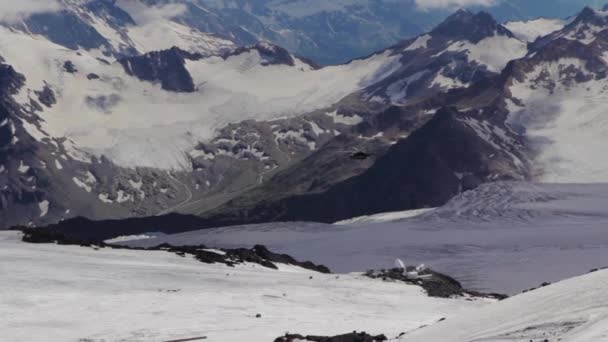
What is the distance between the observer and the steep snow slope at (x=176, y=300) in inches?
2189

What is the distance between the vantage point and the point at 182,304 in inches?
2489

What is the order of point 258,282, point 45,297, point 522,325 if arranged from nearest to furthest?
point 522,325 → point 45,297 → point 258,282

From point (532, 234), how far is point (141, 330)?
153 metres

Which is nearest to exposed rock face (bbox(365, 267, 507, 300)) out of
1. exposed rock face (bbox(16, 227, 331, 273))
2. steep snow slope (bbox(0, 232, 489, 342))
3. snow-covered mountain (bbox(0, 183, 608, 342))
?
snow-covered mountain (bbox(0, 183, 608, 342))

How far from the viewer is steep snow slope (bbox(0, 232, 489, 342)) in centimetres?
5559

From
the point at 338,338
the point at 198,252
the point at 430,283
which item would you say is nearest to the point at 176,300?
the point at 338,338

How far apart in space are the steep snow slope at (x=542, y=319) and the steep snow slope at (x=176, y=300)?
7.89 metres

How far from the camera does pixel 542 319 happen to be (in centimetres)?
4338

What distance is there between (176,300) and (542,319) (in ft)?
88.8

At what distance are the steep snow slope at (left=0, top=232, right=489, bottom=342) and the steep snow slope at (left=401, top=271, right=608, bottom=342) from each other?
789cm

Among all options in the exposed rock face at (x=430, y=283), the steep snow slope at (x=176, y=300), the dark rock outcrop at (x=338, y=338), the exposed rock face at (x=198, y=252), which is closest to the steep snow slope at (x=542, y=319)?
the dark rock outcrop at (x=338, y=338)

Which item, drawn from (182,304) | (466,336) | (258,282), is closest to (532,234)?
(258,282)

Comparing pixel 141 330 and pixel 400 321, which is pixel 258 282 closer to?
pixel 400 321

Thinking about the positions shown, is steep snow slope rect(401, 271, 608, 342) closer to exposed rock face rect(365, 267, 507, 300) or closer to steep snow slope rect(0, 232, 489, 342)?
steep snow slope rect(0, 232, 489, 342)
